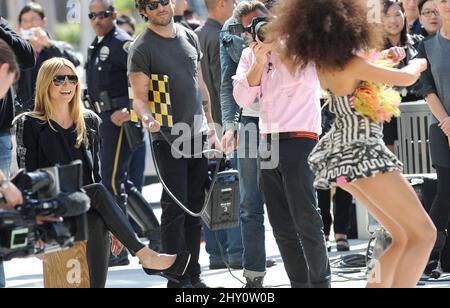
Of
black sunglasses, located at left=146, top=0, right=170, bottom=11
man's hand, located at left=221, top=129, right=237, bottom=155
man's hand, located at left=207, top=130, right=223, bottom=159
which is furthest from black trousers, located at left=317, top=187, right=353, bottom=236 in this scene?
black sunglasses, located at left=146, top=0, right=170, bottom=11

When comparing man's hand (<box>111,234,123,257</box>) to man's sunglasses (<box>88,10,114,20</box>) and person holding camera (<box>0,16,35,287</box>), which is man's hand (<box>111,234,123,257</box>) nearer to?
person holding camera (<box>0,16,35,287</box>)

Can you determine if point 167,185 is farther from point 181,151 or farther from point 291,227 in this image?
point 291,227

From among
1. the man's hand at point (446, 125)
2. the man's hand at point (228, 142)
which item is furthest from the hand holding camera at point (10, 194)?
the man's hand at point (446, 125)

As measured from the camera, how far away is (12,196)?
5.50 metres

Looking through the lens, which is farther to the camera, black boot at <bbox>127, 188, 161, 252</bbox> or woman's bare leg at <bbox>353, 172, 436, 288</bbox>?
black boot at <bbox>127, 188, 161, 252</bbox>

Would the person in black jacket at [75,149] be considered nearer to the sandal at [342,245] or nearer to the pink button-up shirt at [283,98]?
the pink button-up shirt at [283,98]

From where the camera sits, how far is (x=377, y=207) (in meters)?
5.89

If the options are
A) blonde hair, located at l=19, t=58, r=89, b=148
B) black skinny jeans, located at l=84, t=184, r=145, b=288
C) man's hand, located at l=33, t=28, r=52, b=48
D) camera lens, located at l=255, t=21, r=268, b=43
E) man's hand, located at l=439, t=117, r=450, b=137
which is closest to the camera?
camera lens, located at l=255, t=21, r=268, b=43

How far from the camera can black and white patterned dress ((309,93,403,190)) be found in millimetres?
5812

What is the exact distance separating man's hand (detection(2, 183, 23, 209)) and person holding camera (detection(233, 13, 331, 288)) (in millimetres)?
1712

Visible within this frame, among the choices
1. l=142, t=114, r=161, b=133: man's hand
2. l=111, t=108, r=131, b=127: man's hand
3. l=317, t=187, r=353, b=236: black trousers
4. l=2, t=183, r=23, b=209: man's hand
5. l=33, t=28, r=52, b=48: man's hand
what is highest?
l=33, t=28, r=52, b=48: man's hand

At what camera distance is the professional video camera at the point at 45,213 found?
214 inches

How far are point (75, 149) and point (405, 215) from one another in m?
2.13

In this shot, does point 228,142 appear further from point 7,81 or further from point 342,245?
point 342,245
